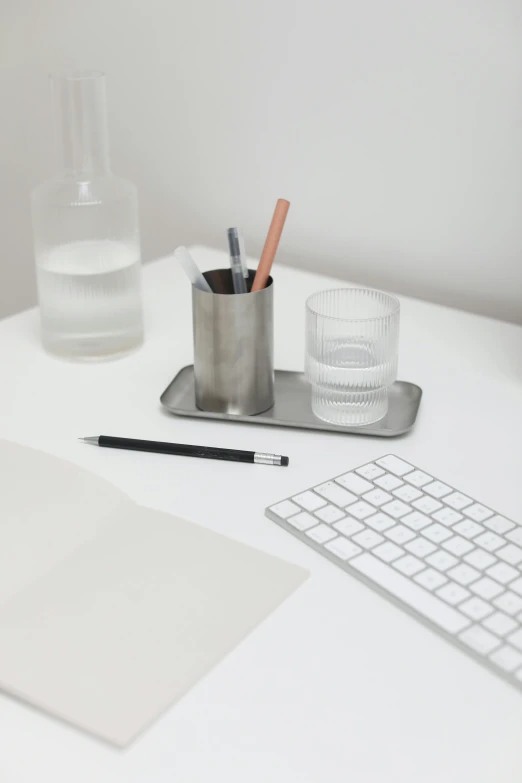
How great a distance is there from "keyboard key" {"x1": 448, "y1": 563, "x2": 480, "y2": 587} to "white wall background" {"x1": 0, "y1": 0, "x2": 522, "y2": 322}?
48cm

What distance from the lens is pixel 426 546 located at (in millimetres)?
519

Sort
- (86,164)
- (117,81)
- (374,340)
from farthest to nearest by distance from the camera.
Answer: (117,81), (86,164), (374,340)

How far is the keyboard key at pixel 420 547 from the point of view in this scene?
0.51 meters

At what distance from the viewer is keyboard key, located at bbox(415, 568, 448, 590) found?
0.49 m

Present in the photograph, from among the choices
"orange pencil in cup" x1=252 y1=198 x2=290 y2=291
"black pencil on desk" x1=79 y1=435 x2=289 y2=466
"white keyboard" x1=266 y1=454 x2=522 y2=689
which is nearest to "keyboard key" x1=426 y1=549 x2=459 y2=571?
"white keyboard" x1=266 y1=454 x2=522 y2=689

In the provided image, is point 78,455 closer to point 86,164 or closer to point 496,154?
point 86,164

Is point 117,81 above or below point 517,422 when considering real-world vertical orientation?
above

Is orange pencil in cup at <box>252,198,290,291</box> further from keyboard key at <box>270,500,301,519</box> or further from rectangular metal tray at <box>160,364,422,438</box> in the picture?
keyboard key at <box>270,500,301,519</box>

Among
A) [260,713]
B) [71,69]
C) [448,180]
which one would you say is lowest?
[260,713]

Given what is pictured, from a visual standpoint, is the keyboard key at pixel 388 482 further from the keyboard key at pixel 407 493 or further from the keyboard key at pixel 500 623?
the keyboard key at pixel 500 623

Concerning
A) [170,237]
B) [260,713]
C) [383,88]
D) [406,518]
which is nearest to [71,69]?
[170,237]

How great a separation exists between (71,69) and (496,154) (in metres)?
0.64

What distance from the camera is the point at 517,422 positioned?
68cm

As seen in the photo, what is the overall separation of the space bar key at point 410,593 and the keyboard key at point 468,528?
6cm
